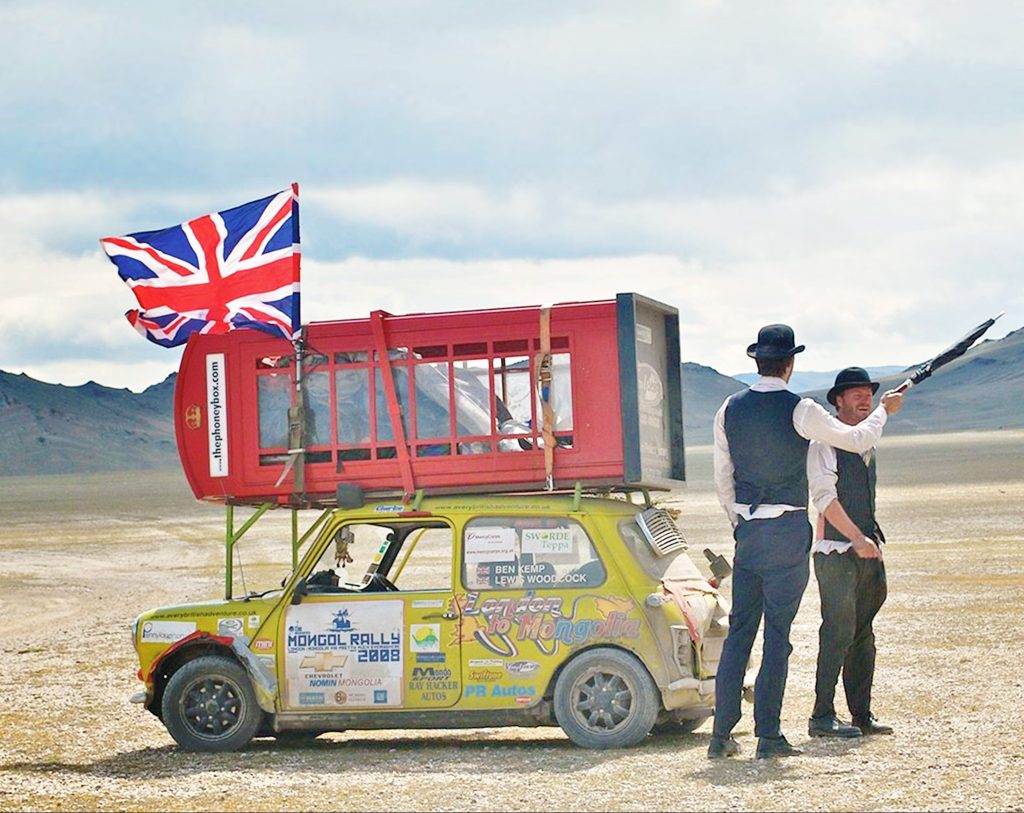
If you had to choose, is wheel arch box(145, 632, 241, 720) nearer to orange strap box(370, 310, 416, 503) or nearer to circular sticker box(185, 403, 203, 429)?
circular sticker box(185, 403, 203, 429)

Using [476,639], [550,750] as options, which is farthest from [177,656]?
[550,750]

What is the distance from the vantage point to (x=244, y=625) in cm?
1055

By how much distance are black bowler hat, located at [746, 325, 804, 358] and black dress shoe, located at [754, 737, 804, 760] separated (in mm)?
2010

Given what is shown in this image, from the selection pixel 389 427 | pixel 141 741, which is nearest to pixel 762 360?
pixel 389 427

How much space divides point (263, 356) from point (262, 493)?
2.75ft

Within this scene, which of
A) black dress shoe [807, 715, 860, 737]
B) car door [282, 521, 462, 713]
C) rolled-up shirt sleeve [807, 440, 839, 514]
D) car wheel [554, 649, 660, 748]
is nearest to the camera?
rolled-up shirt sleeve [807, 440, 839, 514]

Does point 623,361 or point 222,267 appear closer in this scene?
point 623,361

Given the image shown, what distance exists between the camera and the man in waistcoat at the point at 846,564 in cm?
984

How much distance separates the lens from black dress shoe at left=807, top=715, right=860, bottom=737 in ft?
33.0

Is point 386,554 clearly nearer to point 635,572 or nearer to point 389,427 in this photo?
point 389,427

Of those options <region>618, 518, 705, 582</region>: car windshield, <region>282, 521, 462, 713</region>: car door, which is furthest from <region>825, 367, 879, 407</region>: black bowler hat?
<region>282, 521, 462, 713</region>: car door

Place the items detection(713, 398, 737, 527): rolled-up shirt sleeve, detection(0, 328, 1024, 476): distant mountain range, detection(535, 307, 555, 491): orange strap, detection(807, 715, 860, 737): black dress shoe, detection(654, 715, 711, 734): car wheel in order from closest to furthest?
detection(713, 398, 737, 527): rolled-up shirt sleeve → detection(807, 715, 860, 737): black dress shoe → detection(535, 307, 555, 491): orange strap → detection(654, 715, 711, 734): car wheel → detection(0, 328, 1024, 476): distant mountain range

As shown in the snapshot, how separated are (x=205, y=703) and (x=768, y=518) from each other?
3628 millimetres

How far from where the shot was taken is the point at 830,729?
10.1 meters
